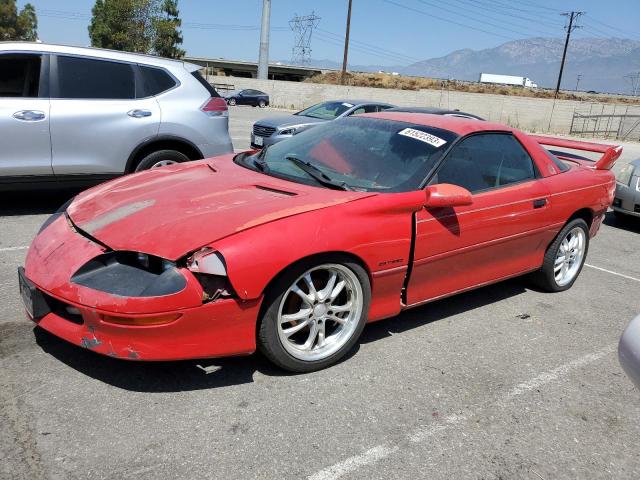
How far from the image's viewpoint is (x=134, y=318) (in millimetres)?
2516

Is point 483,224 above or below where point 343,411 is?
above

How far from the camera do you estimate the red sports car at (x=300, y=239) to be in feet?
8.51

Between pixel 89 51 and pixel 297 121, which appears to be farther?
pixel 297 121

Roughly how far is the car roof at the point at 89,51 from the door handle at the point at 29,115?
2.00 feet

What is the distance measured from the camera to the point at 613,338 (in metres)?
3.90

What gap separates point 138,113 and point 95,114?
427mm

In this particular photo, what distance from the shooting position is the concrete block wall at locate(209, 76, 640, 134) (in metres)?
36.4

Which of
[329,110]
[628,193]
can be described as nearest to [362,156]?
[628,193]

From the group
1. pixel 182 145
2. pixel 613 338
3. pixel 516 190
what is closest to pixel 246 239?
pixel 516 190

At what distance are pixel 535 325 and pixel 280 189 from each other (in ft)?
6.94

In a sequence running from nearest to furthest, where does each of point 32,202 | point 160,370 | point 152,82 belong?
1. point 160,370
2. point 152,82
3. point 32,202

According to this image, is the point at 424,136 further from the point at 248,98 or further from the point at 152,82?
the point at 248,98

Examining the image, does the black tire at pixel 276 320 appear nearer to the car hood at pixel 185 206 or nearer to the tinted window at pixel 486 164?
the car hood at pixel 185 206

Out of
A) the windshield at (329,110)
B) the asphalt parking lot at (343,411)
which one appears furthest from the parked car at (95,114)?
the windshield at (329,110)
